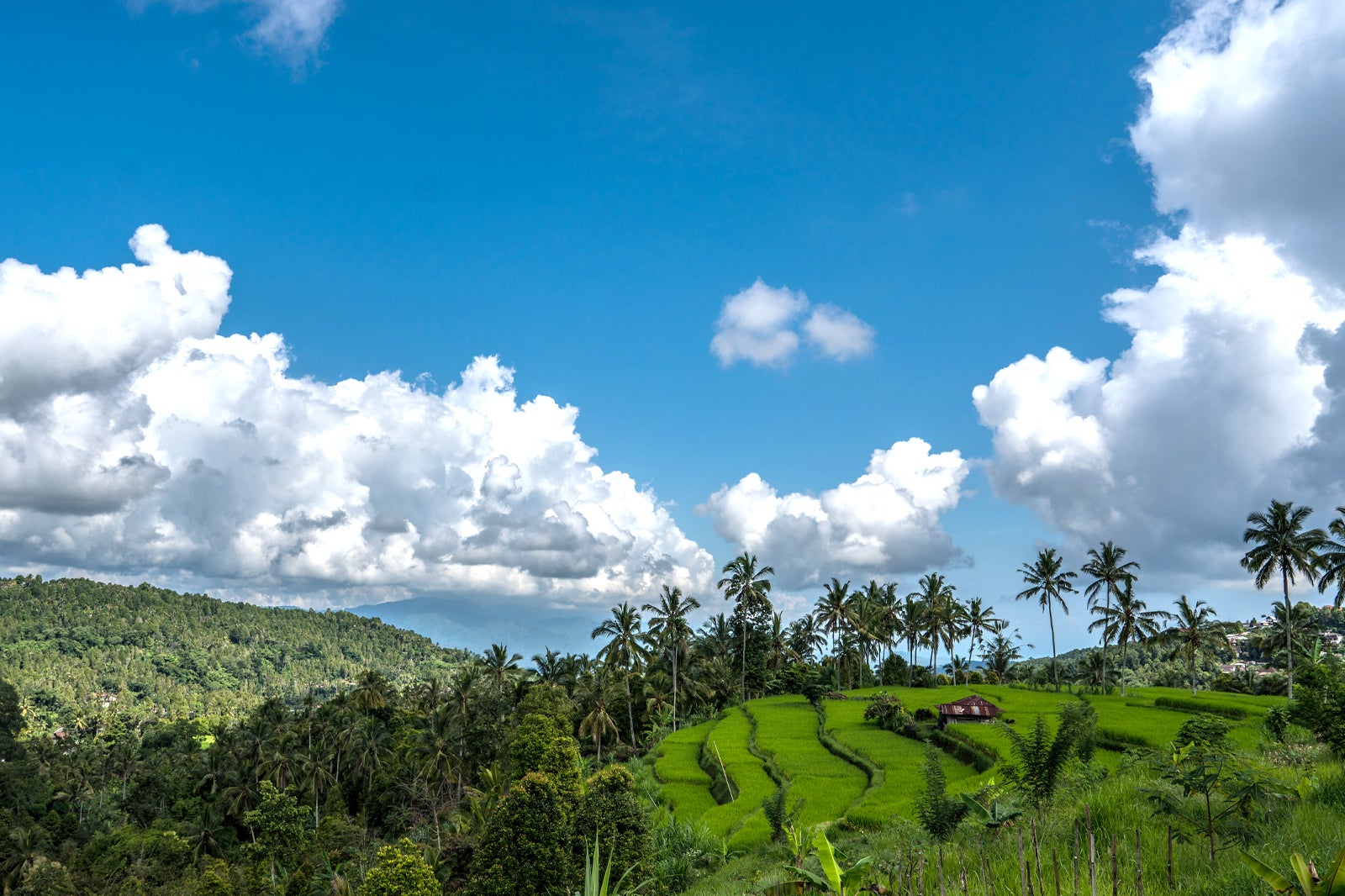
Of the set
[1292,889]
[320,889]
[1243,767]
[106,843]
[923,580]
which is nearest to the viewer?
[1292,889]

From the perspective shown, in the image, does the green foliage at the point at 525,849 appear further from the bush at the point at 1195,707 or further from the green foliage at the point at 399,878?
the bush at the point at 1195,707

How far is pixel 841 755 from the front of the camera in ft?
143

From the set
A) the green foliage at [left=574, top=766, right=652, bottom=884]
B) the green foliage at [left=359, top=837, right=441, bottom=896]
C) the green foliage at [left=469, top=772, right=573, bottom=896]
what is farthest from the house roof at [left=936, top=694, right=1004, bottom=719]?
the green foliage at [left=359, top=837, right=441, bottom=896]

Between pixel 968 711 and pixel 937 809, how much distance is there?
130 feet

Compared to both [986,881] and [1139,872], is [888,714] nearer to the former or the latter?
[986,881]

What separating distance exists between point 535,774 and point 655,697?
155ft

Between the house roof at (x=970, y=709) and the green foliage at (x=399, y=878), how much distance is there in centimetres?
3383

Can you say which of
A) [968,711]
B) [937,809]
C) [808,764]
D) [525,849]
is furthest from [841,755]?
[937,809]

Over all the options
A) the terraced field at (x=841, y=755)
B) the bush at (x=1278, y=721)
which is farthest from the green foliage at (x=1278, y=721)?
the terraced field at (x=841, y=755)

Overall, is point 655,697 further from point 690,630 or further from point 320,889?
point 320,889

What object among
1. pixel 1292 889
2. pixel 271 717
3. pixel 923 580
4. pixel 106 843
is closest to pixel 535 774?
pixel 1292 889

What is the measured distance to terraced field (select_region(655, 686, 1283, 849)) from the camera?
30.7 meters

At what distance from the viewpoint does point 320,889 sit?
150ft

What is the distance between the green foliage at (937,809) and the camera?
43.0ft
